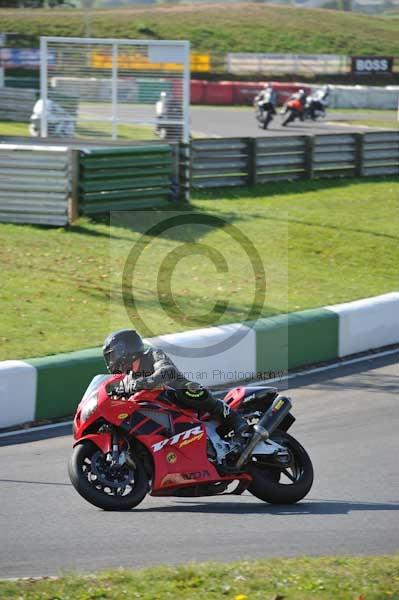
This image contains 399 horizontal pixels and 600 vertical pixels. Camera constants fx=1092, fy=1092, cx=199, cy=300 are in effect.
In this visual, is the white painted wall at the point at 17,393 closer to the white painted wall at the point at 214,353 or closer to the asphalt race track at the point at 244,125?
the white painted wall at the point at 214,353

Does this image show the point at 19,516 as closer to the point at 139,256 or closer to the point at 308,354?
the point at 308,354

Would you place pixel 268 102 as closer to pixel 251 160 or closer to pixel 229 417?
pixel 251 160

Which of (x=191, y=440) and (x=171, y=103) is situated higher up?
(x=171, y=103)

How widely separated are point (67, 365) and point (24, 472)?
1992mm

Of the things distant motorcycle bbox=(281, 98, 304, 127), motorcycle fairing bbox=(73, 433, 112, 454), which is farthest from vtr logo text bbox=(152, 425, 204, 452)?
distant motorcycle bbox=(281, 98, 304, 127)

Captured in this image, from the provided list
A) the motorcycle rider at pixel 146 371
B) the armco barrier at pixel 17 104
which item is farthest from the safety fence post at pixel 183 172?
the armco barrier at pixel 17 104

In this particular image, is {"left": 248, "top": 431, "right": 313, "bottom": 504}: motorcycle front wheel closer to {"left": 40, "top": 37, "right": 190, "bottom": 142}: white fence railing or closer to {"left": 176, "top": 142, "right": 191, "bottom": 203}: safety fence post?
{"left": 176, "top": 142, "right": 191, "bottom": 203}: safety fence post

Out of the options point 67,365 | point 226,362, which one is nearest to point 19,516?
point 67,365

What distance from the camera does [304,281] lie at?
1576cm

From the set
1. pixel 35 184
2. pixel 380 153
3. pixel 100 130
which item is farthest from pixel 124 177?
pixel 100 130

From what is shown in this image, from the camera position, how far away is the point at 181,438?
7.57 m

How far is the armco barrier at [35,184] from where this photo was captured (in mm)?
17844

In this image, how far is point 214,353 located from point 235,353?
0.91 feet

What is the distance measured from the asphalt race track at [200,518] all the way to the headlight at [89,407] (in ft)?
2.15
